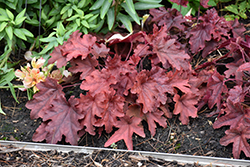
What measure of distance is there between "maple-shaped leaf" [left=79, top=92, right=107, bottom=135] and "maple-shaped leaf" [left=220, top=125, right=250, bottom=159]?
839 mm

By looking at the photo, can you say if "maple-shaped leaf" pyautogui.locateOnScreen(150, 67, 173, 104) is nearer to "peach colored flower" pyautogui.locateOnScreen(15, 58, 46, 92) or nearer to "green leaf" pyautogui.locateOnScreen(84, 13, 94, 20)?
"green leaf" pyautogui.locateOnScreen(84, 13, 94, 20)

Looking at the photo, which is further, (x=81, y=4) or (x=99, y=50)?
(x=81, y=4)

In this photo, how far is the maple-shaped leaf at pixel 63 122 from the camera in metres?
1.63

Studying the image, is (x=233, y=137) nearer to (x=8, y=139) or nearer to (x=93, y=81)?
(x=93, y=81)

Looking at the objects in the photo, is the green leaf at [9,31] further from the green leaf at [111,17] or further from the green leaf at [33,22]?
the green leaf at [111,17]

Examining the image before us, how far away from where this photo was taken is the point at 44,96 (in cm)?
176

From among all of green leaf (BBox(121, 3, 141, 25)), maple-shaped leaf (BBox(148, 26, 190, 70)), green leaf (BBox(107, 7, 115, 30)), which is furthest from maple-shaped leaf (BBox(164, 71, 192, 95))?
green leaf (BBox(107, 7, 115, 30))

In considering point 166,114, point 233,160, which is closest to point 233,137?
point 233,160

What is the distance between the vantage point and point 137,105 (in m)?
1.76

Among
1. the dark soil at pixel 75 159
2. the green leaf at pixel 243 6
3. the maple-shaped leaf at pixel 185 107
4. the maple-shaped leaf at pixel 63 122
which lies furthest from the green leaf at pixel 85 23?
the green leaf at pixel 243 6

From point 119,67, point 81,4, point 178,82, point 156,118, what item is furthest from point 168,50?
point 81,4

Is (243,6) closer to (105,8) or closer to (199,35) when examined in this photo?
(199,35)

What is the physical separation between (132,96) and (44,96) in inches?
25.1

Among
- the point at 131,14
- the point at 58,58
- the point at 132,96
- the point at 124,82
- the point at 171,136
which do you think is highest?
the point at 131,14
